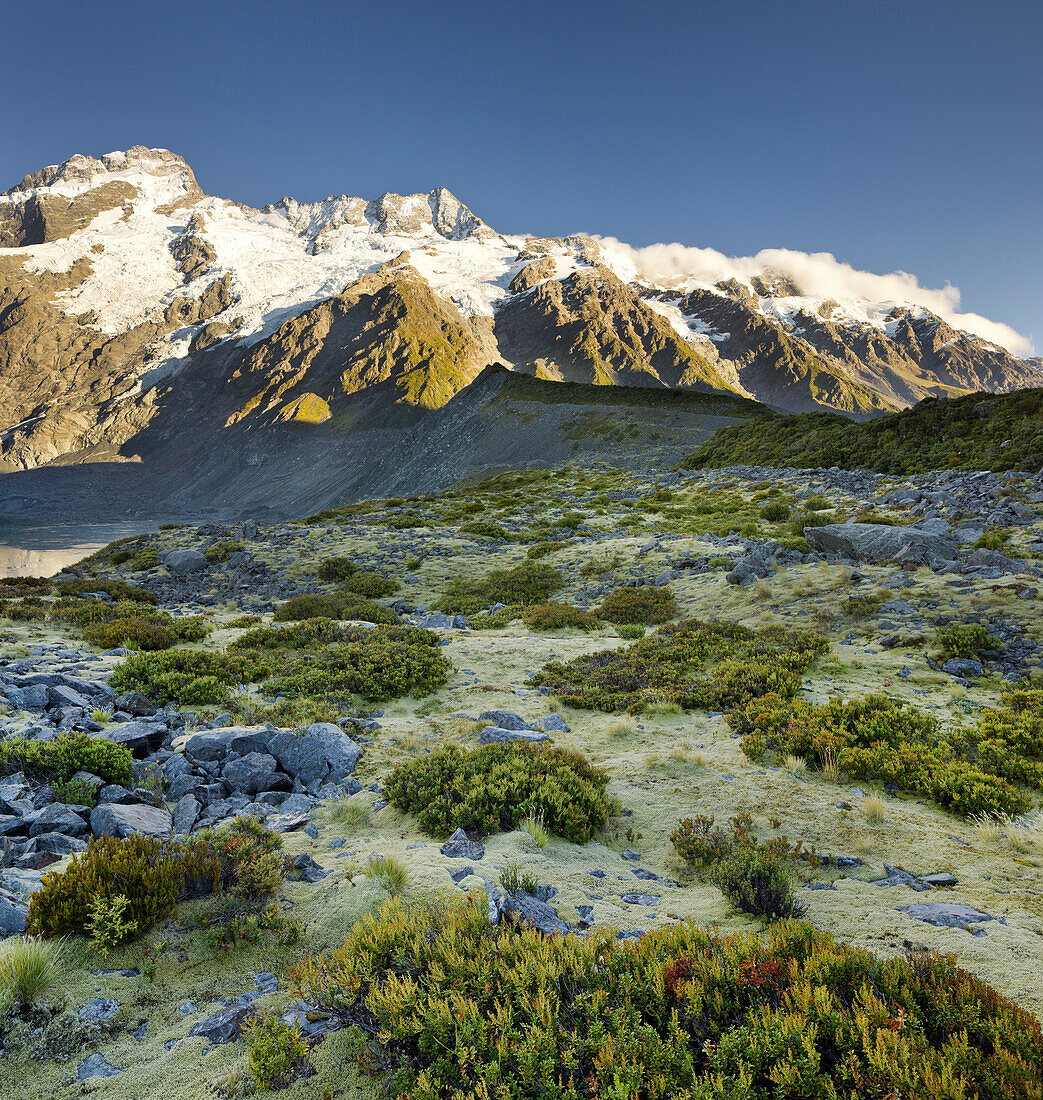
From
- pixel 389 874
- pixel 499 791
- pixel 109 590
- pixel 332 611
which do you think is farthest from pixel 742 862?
pixel 109 590

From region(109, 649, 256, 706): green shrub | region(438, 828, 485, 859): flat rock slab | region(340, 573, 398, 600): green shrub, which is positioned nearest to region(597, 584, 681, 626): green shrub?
region(340, 573, 398, 600): green shrub

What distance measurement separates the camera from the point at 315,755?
7.77 m

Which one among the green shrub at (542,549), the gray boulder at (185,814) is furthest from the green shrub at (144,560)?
the gray boulder at (185,814)

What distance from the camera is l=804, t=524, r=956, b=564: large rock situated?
563 inches

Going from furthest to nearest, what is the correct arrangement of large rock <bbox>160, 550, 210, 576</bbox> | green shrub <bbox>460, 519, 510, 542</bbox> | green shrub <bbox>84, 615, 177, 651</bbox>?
green shrub <bbox>460, 519, 510, 542</bbox> → large rock <bbox>160, 550, 210, 576</bbox> → green shrub <bbox>84, 615, 177, 651</bbox>

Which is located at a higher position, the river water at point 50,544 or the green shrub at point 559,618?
the green shrub at point 559,618

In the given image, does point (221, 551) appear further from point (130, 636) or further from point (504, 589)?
point (504, 589)

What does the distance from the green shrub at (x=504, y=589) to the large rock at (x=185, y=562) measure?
45.7ft

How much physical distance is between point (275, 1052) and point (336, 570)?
21.8m

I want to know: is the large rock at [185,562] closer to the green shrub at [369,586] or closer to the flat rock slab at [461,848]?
the green shrub at [369,586]

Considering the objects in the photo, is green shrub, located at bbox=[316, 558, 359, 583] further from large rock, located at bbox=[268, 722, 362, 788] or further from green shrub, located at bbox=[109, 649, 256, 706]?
large rock, located at bbox=[268, 722, 362, 788]

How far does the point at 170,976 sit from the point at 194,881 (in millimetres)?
885

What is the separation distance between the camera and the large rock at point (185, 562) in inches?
1024

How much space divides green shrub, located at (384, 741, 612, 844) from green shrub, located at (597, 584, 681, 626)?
869 cm
